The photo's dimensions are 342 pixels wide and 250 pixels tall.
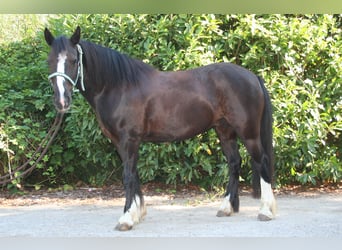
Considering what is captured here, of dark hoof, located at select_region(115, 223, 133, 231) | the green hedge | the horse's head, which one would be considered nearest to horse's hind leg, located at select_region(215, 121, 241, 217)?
the green hedge

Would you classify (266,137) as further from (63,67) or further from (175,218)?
(63,67)

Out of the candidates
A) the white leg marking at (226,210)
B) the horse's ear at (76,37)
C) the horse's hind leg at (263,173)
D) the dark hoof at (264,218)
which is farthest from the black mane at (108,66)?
the dark hoof at (264,218)

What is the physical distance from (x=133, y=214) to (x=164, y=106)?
1159mm

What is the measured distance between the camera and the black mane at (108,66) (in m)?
4.63

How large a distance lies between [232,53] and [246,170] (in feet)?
5.76

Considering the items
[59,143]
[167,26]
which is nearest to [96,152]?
[59,143]

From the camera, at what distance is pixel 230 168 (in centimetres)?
524

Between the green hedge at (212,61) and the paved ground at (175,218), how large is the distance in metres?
0.50

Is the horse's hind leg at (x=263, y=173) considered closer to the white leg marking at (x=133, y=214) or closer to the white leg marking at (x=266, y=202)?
the white leg marking at (x=266, y=202)

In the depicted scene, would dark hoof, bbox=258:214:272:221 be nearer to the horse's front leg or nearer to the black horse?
the black horse

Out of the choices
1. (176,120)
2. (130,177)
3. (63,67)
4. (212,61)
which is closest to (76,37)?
(63,67)

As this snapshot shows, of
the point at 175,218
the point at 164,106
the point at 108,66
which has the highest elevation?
the point at 108,66

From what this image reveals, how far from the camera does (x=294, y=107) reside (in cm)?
627

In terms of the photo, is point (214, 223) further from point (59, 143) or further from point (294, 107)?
point (59, 143)
